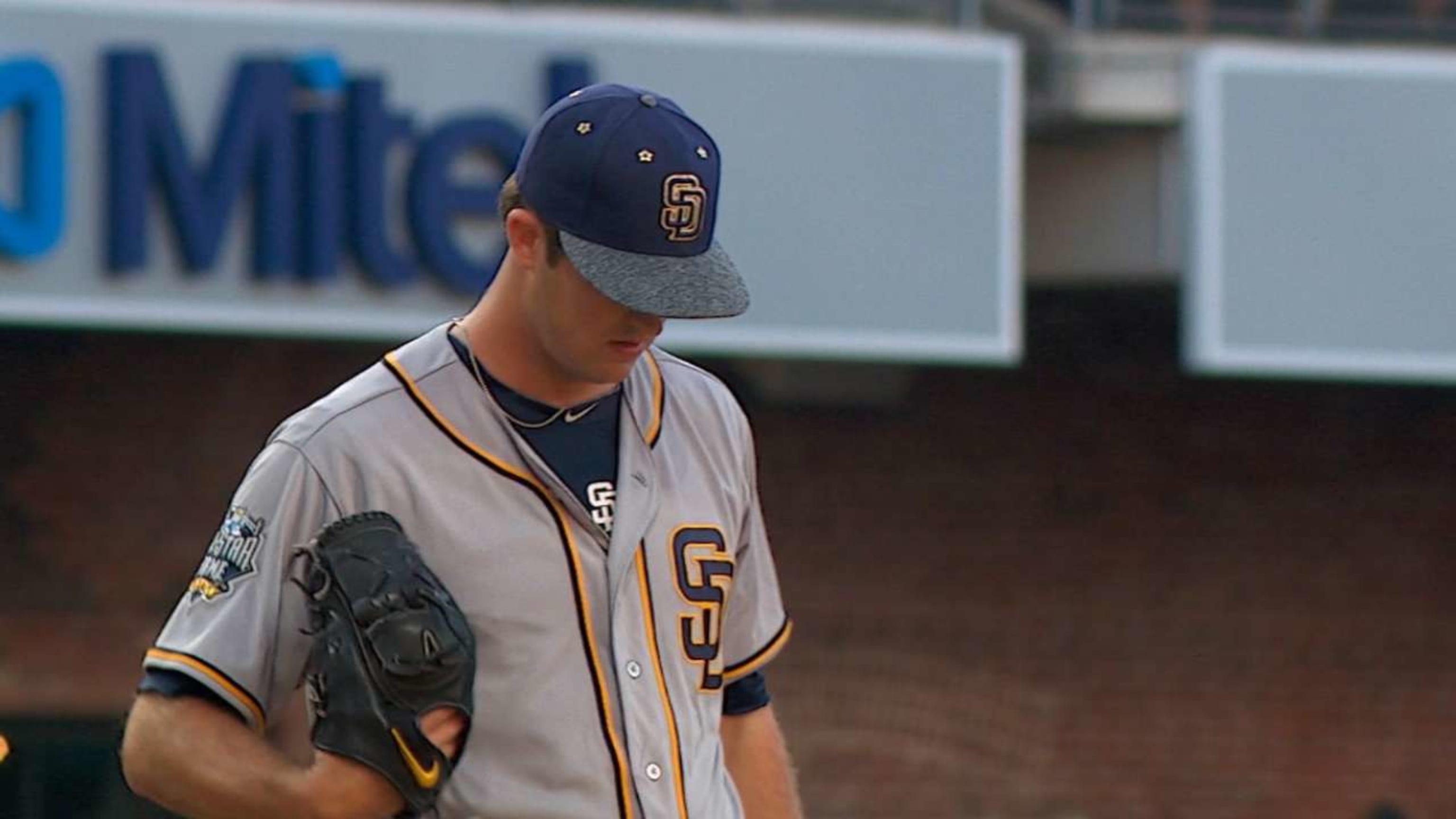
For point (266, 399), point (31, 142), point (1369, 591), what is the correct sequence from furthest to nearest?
point (1369, 591) → point (266, 399) → point (31, 142)

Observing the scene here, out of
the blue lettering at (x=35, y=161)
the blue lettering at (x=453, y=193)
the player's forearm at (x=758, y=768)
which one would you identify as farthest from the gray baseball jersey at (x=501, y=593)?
the blue lettering at (x=35, y=161)

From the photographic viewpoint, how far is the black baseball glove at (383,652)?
278cm

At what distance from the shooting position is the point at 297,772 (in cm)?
289

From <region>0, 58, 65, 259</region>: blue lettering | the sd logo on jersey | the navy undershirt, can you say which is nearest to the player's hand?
the sd logo on jersey

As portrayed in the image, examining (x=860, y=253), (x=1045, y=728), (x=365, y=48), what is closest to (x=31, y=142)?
(x=365, y=48)

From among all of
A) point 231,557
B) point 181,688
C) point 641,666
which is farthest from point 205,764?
point 641,666

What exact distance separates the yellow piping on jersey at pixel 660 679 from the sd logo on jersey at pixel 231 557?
459mm

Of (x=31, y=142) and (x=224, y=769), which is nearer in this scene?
(x=224, y=769)

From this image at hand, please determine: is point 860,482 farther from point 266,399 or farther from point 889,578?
point 266,399

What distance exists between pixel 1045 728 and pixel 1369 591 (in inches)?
57.7

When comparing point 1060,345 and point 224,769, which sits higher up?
point 224,769

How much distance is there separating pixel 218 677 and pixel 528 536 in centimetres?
39

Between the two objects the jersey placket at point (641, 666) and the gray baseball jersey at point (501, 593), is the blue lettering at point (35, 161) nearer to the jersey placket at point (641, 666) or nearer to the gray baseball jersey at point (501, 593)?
the gray baseball jersey at point (501, 593)

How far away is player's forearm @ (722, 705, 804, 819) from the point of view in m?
3.42
